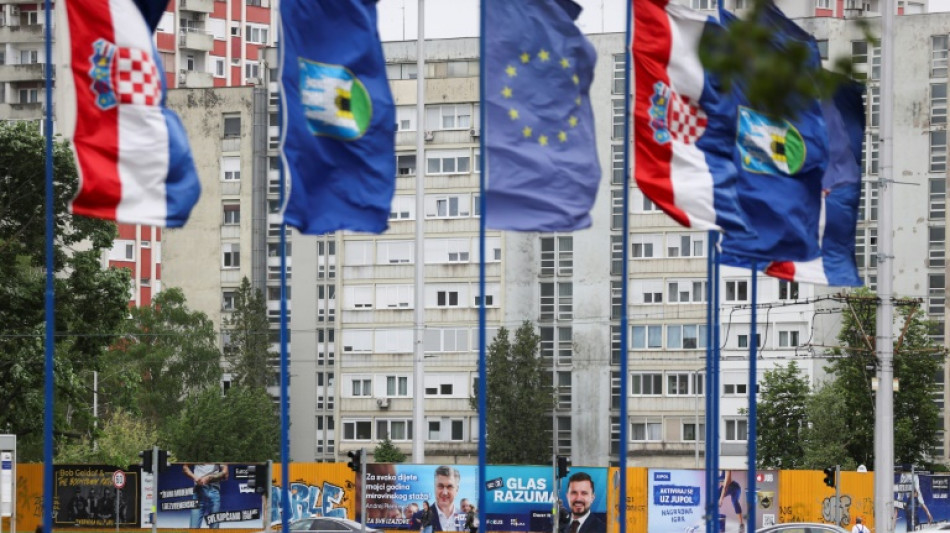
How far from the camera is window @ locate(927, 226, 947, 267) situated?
3935 inches

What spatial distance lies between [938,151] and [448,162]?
1006 inches

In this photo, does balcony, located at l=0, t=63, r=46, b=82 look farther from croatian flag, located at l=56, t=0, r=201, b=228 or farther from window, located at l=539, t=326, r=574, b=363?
croatian flag, located at l=56, t=0, r=201, b=228

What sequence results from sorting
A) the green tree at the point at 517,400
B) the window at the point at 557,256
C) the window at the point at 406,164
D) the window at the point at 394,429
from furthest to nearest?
1. the window at the point at 406,164
2. the window at the point at 557,256
3. the window at the point at 394,429
4. the green tree at the point at 517,400

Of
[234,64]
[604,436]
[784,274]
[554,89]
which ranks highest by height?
[234,64]

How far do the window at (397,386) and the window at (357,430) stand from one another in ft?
6.68

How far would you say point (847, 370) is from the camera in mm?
89375

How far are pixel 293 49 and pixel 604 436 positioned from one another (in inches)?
2926

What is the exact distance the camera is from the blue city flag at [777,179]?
31438 mm

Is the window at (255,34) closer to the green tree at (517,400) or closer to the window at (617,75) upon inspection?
the window at (617,75)

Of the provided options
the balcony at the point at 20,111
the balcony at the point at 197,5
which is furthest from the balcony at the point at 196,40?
the balcony at the point at 20,111

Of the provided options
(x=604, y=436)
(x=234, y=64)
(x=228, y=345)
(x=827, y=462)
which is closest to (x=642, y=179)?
(x=827, y=462)

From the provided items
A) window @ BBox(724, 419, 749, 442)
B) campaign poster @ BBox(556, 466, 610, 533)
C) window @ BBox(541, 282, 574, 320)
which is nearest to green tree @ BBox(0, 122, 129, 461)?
campaign poster @ BBox(556, 466, 610, 533)

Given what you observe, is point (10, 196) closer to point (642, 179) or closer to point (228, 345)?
point (642, 179)

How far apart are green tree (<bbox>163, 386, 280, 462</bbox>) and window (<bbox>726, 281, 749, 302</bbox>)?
962 inches
